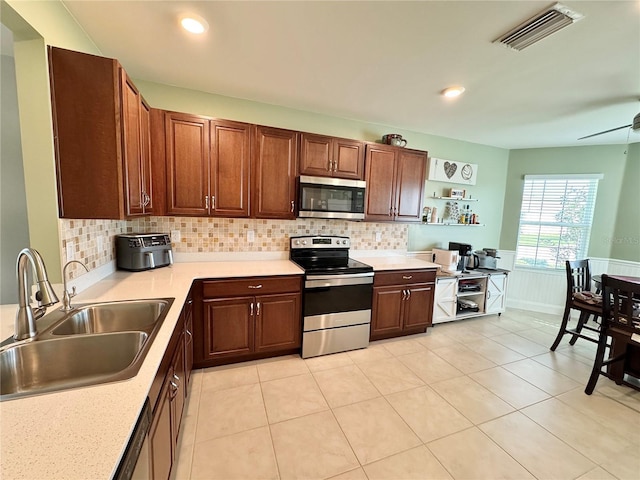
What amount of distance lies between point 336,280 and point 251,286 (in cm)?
81

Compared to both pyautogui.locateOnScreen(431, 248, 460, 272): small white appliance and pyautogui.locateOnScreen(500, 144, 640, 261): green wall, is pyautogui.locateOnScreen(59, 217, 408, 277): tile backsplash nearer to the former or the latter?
pyautogui.locateOnScreen(431, 248, 460, 272): small white appliance

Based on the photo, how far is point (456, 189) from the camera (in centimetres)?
395

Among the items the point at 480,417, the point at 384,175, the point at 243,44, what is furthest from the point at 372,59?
the point at 480,417

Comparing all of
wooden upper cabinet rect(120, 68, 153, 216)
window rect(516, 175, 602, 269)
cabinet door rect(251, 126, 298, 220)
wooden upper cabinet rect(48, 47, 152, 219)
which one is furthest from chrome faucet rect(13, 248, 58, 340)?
window rect(516, 175, 602, 269)

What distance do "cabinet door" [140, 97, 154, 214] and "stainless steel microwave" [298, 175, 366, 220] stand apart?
129 centimetres

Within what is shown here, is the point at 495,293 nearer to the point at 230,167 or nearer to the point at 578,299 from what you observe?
the point at 578,299

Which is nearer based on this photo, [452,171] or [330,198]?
[330,198]

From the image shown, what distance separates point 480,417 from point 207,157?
10.0 feet

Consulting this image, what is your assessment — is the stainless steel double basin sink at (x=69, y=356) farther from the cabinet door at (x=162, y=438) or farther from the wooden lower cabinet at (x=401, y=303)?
the wooden lower cabinet at (x=401, y=303)

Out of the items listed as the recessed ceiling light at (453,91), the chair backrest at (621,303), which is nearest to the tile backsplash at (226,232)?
the recessed ceiling light at (453,91)

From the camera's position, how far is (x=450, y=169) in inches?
151

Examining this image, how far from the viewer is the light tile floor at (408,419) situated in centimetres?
157

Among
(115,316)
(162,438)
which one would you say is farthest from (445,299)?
(115,316)

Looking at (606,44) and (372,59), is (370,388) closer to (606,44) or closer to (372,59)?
(372,59)
